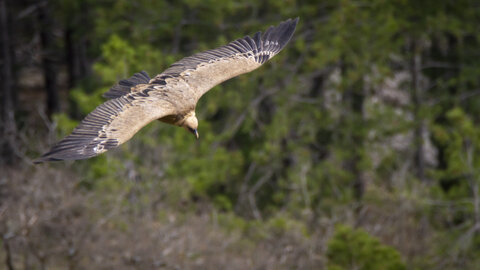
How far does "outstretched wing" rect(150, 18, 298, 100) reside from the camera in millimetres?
8086

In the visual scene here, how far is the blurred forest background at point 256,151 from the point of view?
1204 cm

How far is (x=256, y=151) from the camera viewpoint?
17.7 metres

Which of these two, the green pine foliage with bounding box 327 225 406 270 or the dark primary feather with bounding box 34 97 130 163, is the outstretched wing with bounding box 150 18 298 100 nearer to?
the dark primary feather with bounding box 34 97 130 163

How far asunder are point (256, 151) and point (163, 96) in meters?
10.1

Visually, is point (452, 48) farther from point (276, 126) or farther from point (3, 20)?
point (3, 20)

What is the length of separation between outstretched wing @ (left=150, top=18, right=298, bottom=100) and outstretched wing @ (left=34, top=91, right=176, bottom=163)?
623mm

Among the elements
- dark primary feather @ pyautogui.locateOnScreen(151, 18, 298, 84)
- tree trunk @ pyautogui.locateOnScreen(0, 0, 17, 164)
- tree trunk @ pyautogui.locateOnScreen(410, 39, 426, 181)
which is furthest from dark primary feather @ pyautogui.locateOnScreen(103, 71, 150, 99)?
tree trunk @ pyautogui.locateOnScreen(410, 39, 426, 181)

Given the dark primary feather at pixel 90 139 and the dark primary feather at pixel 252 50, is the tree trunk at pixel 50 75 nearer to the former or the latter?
the dark primary feather at pixel 252 50

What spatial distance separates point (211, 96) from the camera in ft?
54.7

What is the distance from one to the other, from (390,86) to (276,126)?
7.77 meters

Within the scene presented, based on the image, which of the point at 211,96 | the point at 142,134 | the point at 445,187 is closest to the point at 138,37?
the point at 211,96

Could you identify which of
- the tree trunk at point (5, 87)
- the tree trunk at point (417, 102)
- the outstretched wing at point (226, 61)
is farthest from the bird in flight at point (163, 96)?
the tree trunk at point (417, 102)

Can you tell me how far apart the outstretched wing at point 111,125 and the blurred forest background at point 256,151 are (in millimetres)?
4409

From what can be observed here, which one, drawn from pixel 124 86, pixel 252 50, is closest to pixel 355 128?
pixel 252 50
